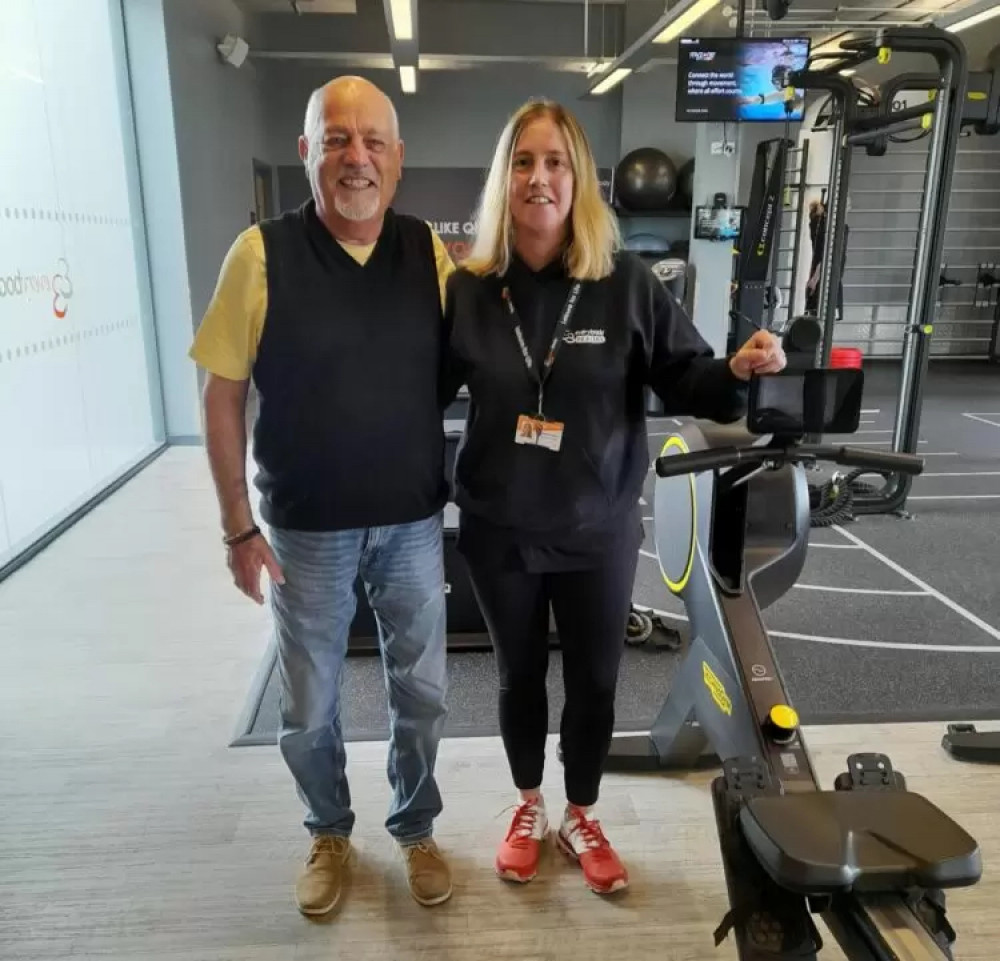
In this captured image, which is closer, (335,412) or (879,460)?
(879,460)

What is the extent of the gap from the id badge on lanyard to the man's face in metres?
0.32

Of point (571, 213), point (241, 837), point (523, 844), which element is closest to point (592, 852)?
point (523, 844)

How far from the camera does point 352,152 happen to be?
5.25 ft

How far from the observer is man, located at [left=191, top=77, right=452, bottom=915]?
1.63 m

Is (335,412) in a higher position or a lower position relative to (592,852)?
higher

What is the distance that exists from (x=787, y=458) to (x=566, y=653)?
25.4 inches

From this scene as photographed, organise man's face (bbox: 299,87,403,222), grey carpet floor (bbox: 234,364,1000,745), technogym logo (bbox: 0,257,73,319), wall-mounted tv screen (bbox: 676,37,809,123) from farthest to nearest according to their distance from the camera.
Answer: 1. wall-mounted tv screen (bbox: 676,37,809,123)
2. technogym logo (bbox: 0,257,73,319)
3. grey carpet floor (bbox: 234,364,1000,745)
4. man's face (bbox: 299,87,403,222)

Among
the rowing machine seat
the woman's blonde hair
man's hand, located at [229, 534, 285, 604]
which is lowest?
the rowing machine seat

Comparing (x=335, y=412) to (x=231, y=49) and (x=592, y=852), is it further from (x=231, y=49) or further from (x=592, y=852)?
(x=231, y=49)

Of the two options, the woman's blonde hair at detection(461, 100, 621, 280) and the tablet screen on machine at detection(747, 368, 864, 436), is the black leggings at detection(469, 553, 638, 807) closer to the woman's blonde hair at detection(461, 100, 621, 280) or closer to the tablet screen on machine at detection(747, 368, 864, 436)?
the tablet screen on machine at detection(747, 368, 864, 436)

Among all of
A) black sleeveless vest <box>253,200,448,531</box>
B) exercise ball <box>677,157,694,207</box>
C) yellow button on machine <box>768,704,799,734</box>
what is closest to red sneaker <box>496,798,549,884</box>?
yellow button on machine <box>768,704,799,734</box>

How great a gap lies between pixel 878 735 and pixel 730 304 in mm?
6704

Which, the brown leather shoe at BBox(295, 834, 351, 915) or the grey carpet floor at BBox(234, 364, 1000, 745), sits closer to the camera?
the brown leather shoe at BBox(295, 834, 351, 915)

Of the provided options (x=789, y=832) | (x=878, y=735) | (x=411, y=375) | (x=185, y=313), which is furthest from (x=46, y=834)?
(x=185, y=313)
